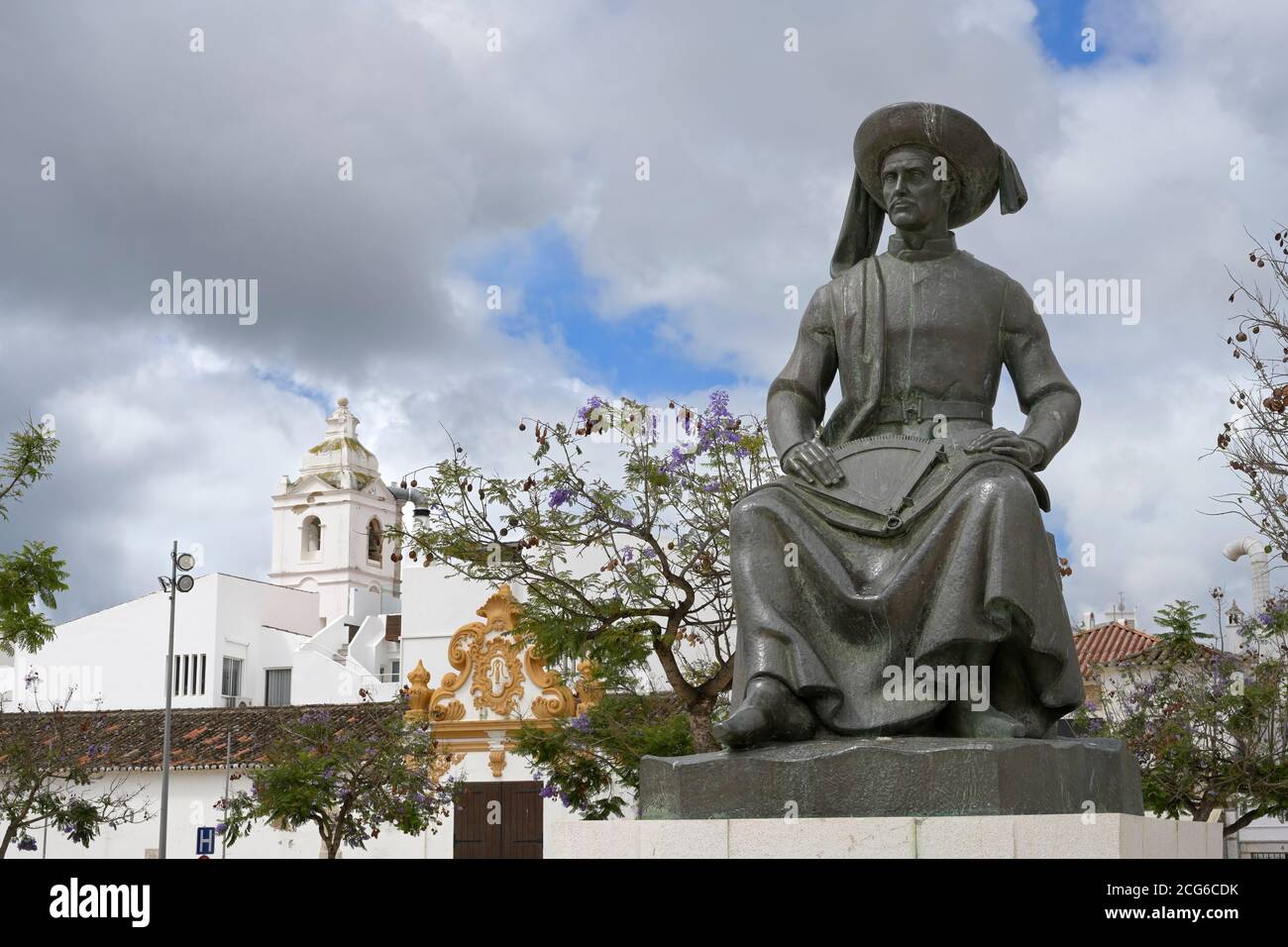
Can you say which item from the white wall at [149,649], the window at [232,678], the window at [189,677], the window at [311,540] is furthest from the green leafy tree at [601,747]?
the window at [311,540]

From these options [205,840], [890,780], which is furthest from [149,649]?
[890,780]

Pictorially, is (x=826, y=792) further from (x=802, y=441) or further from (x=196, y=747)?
(x=196, y=747)

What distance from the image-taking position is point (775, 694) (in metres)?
5.04

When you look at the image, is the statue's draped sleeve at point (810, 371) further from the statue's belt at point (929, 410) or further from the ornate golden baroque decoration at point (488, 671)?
the ornate golden baroque decoration at point (488, 671)

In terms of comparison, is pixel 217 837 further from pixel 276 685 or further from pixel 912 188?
pixel 912 188

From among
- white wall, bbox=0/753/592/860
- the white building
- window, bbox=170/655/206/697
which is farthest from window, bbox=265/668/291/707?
white wall, bbox=0/753/592/860

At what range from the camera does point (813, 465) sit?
5543mm

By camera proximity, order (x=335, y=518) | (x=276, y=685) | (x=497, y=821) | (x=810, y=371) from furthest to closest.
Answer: (x=335, y=518), (x=276, y=685), (x=497, y=821), (x=810, y=371)

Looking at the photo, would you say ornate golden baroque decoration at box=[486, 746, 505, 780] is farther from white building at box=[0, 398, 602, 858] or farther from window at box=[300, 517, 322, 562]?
window at box=[300, 517, 322, 562]

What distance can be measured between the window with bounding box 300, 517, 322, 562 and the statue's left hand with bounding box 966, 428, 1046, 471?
6547 centimetres

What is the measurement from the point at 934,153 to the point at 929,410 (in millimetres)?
1003

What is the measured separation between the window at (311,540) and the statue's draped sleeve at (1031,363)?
213ft

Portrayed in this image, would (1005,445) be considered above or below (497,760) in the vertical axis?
above

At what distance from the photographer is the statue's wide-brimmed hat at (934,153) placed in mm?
6023
